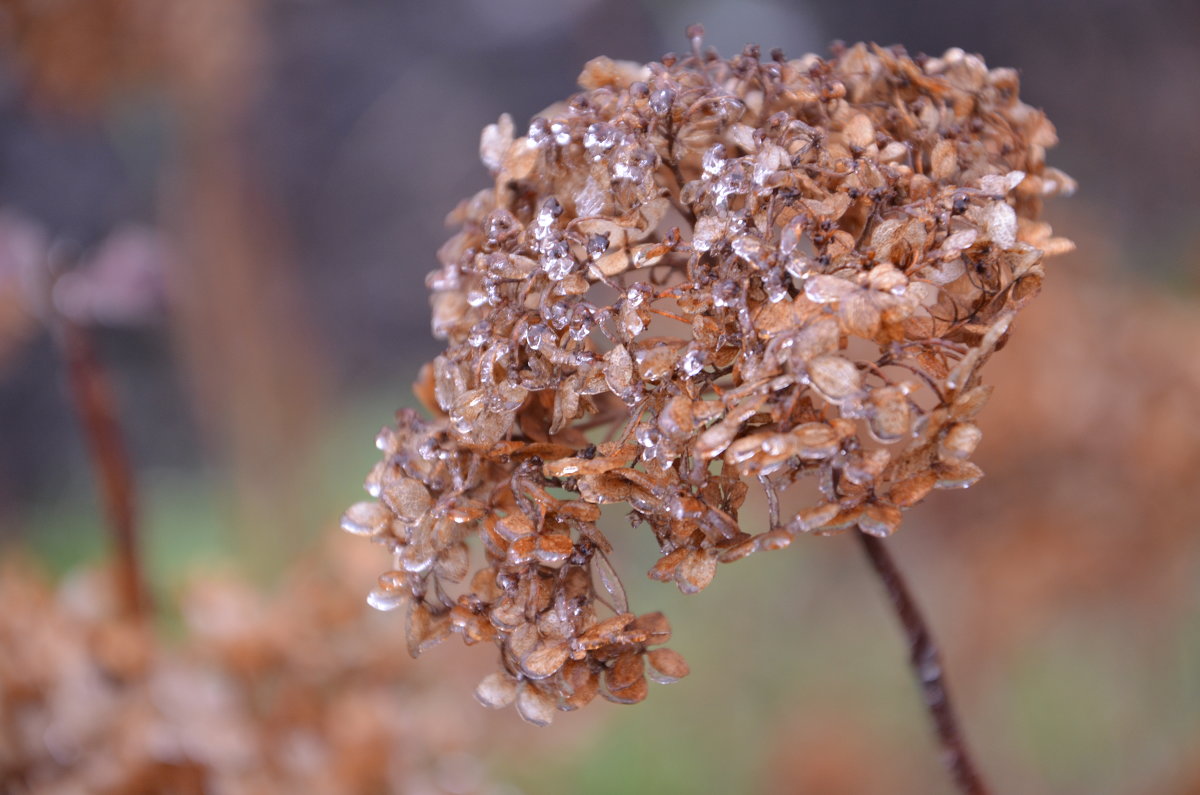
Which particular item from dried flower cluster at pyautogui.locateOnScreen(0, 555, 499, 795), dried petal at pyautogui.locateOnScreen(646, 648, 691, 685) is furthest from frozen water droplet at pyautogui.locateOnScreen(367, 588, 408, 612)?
dried flower cluster at pyautogui.locateOnScreen(0, 555, 499, 795)

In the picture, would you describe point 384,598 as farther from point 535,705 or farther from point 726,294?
point 726,294

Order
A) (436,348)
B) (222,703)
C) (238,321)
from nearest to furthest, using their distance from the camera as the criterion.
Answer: (222,703) → (238,321) → (436,348)

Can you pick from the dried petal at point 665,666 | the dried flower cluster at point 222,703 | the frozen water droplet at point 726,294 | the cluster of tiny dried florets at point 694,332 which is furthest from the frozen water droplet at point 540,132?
the dried flower cluster at point 222,703

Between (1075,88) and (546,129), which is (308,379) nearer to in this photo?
(1075,88)

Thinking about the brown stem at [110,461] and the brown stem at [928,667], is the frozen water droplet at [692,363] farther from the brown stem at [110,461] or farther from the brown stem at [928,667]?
the brown stem at [110,461]

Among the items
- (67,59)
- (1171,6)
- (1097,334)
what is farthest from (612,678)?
(1171,6)

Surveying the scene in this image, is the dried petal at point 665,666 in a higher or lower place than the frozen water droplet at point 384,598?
lower

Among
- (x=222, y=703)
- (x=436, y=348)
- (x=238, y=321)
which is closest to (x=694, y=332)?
(x=222, y=703)
